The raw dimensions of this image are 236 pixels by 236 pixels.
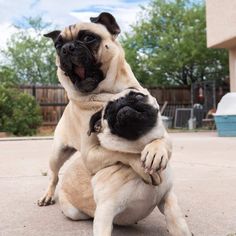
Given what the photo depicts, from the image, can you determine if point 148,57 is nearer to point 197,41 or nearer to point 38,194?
point 197,41

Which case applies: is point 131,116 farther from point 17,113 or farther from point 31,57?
point 31,57

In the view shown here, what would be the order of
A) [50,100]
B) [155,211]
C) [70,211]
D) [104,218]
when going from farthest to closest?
[50,100] → [155,211] → [70,211] → [104,218]

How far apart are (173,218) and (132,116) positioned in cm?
70

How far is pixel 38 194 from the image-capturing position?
4547mm

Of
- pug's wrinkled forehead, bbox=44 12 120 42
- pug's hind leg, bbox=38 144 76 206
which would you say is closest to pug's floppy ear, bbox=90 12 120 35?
pug's wrinkled forehead, bbox=44 12 120 42

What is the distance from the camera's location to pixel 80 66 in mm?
2812

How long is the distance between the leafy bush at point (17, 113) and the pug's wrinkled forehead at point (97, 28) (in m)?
15.4

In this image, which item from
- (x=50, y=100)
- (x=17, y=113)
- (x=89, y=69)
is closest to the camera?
(x=89, y=69)

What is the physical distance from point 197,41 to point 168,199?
72.4 feet

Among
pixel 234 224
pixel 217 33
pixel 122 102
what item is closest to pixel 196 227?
pixel 234 224

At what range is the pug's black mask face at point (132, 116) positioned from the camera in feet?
7.88

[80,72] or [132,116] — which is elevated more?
[80,72]

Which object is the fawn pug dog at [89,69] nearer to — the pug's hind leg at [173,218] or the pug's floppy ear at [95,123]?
the pug's floppy ear at [95,123]

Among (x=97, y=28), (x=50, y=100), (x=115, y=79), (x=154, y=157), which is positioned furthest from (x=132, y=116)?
(x=50, y=100)
